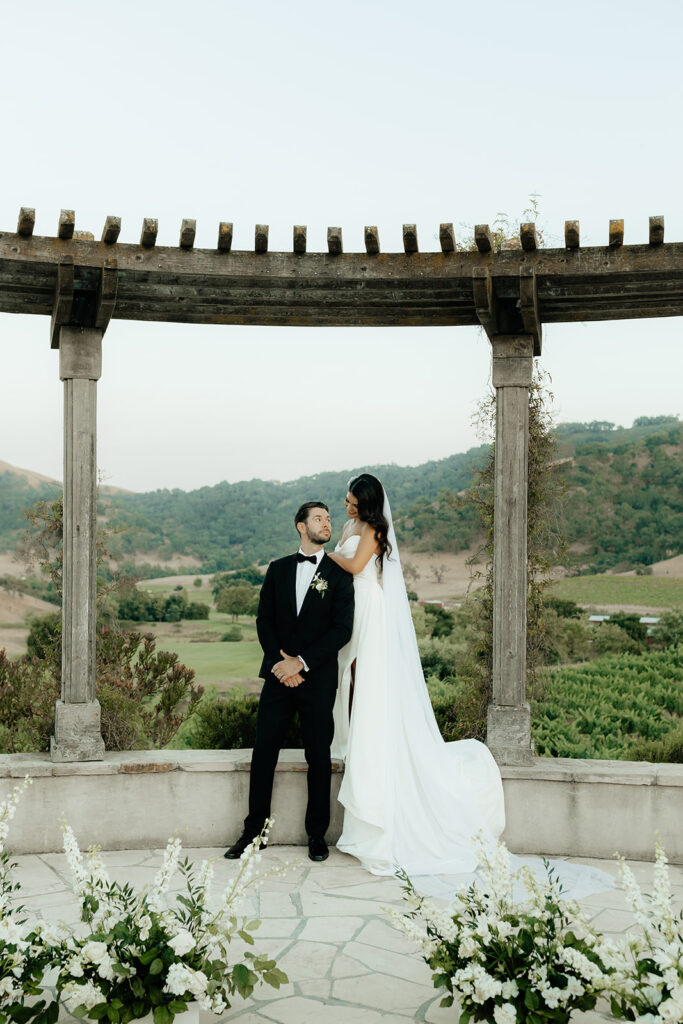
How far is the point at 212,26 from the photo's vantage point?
28.4 ft

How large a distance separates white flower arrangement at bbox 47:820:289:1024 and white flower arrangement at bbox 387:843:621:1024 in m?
0.53

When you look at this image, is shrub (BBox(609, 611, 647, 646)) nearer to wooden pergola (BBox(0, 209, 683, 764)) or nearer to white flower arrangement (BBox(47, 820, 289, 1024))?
wooden pergola (BBox(0, 209, 683, 764))

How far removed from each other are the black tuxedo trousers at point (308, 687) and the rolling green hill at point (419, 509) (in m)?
5.15

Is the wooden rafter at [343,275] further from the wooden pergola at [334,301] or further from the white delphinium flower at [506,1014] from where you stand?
the white delphinium flower at [506,1014]

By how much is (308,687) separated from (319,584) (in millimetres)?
515

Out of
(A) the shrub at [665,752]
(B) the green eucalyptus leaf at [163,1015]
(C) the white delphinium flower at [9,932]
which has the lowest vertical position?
(A) the shrub at [665,752]

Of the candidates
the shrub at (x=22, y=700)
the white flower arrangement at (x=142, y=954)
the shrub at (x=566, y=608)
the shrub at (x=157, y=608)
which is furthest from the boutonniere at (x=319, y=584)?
the shrub at (x=566, y=608)

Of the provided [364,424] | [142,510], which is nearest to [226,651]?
[142,510]

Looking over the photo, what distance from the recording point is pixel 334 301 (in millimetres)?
4598

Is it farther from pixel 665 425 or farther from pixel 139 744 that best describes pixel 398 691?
pixel 665 425

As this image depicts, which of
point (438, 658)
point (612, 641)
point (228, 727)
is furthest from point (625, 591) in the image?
point (228, 727)

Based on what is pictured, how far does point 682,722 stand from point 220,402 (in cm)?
686

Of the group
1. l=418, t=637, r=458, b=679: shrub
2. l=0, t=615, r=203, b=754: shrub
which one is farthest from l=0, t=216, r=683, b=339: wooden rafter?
l=418, t=637, r=458, b=679: shrub

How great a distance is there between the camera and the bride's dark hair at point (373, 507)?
15.1 ft
